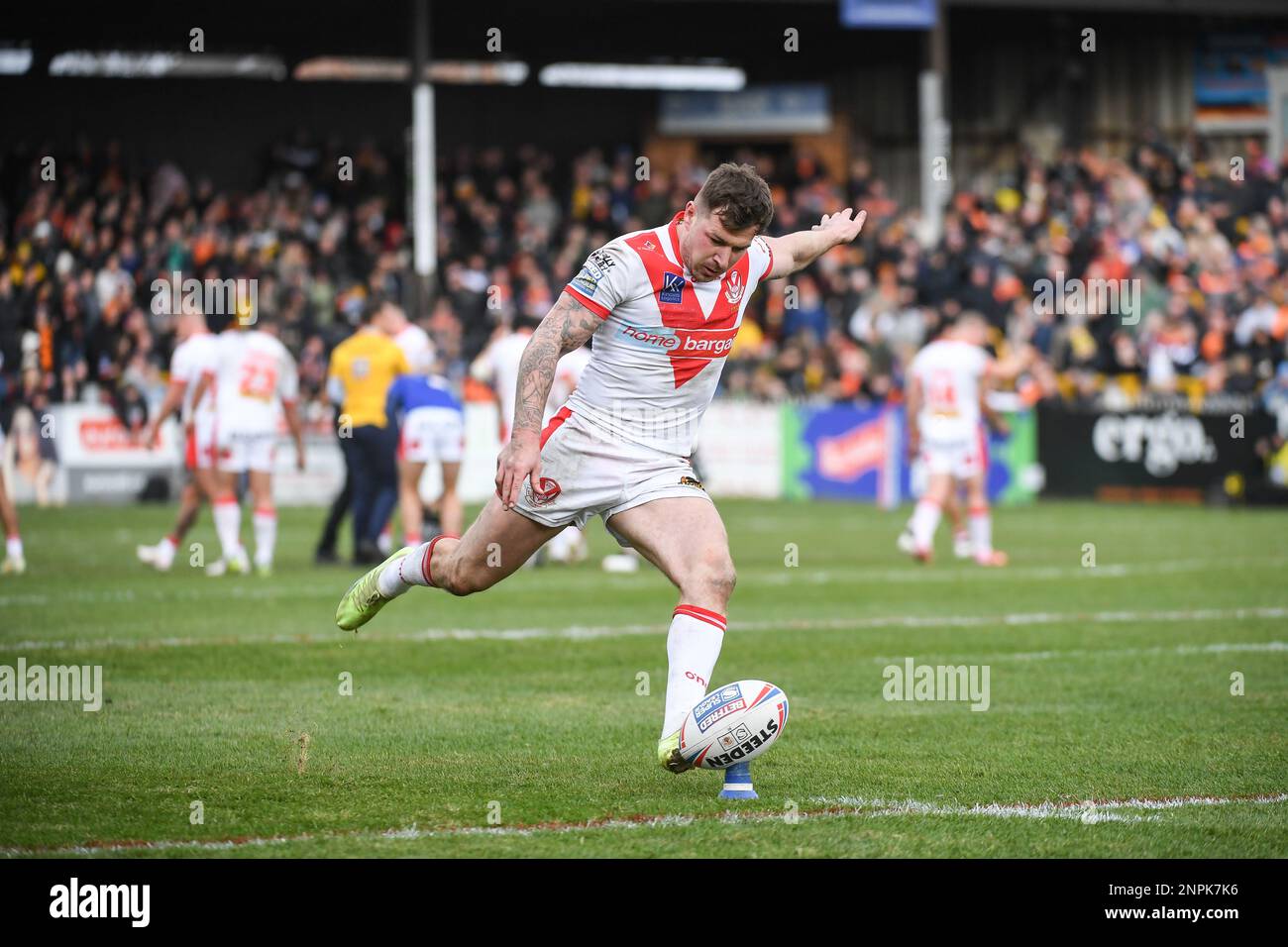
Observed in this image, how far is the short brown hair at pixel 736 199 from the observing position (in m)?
6.88

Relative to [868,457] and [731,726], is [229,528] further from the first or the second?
[868,457]

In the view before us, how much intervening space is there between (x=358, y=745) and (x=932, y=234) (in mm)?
25032

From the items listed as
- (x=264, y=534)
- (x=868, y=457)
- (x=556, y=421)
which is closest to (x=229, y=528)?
(x=264, y=534)

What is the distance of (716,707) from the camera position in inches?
263

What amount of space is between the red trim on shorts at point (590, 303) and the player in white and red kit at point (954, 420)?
1104 cm

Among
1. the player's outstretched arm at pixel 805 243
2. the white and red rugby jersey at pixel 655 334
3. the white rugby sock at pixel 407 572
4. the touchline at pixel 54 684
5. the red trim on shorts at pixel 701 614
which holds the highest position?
the player's outstretched arm at pixel 805 243

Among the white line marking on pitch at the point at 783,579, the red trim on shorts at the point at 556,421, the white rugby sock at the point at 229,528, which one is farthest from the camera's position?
the white rugby sock at the point at 229,528

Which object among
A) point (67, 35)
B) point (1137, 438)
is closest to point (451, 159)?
point (67, 35)

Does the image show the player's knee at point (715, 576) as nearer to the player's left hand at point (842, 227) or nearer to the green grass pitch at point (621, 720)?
the green grass pitch at point (621, 720)

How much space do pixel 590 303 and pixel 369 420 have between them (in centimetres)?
1070

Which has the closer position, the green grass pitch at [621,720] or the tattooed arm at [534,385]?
the green grass pitch at [621,720]

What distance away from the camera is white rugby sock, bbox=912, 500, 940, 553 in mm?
17484

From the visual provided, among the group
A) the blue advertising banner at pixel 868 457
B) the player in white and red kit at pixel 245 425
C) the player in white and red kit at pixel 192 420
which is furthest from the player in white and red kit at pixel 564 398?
the blue advertising banner at pixel 868 457

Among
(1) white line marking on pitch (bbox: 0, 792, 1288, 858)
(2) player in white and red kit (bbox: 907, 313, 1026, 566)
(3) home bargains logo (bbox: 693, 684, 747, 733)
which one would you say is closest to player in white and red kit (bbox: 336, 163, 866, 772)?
(3) home bargains logo (bbox: 693, 684, 747, 733)
